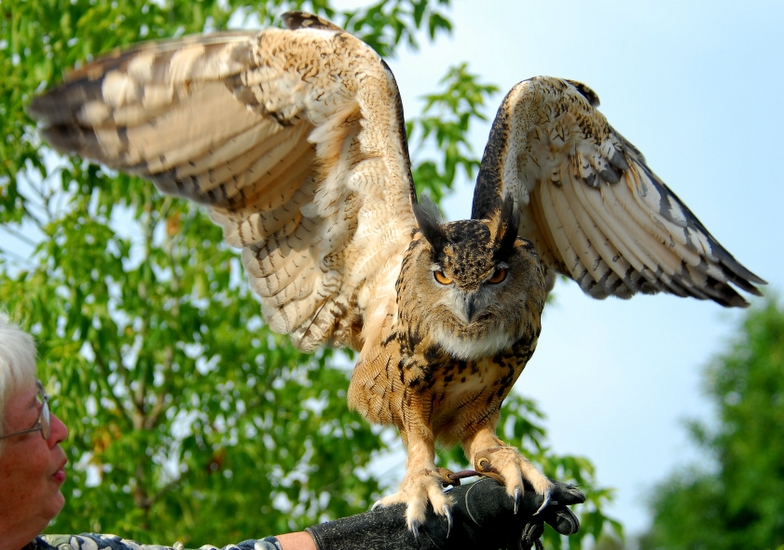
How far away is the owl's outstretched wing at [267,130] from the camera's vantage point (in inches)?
120

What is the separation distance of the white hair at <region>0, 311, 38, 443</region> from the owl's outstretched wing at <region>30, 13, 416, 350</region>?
4.31 ft

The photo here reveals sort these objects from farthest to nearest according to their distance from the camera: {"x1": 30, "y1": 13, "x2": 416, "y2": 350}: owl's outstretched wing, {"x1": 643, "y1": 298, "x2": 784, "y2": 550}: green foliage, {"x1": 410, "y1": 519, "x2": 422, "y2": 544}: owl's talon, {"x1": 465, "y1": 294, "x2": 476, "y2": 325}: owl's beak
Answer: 1. {"x1": 643, "y1": 298, "x2": 784, "y2": 550}: green foliage
2. {"x1": 30, "y1": 13, "x2": 416, "y2": 350}: owl's outstretched wing
3. {"x1": 465, "y1": 294, "x2": 476, "y2": 325}: owl's beak
4. {"x1": 410, "y1": 519, "x2": 422, "y2": 544}: owl's talon

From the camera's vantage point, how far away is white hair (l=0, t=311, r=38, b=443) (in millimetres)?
1779

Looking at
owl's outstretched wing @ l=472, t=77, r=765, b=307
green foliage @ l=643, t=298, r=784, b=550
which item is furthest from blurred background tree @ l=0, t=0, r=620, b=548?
green foliage @ l=643, t=298, r=784, b=550

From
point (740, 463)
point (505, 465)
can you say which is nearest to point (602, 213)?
point (505, 465)

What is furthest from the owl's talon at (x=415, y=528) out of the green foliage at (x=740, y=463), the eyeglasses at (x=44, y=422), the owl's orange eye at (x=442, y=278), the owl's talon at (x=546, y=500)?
the green foliage at (x=740, y=463)

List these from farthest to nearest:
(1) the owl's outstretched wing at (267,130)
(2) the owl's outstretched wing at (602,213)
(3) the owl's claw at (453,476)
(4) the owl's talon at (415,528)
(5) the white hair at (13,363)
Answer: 1. (2) the owl's outstretched wing at (602,213)
2. (1) the owl's outstretched wing at (267,130)
3. (3) the owl's claw at (453,476)
4. (4) the owl's talon at (415,528)
5. (5) the white hair at (13,363)

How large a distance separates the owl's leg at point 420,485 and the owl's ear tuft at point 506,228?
2.27ft

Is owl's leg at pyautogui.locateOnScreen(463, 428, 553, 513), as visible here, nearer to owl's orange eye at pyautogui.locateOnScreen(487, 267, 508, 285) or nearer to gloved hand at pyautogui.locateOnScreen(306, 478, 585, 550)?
gloved hand at pyautogui.locateOnScreen(306, 478, 585, 550)

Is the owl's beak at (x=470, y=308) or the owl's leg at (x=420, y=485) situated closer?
the owl's leg at (x=420, y=485)

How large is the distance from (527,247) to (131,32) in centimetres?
306

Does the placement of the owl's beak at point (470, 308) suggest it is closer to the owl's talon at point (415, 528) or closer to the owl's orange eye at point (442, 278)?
the owl's orange eye at point (442, 278)

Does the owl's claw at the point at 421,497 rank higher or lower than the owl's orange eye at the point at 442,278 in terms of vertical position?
lower

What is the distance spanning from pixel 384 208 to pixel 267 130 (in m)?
0.56
